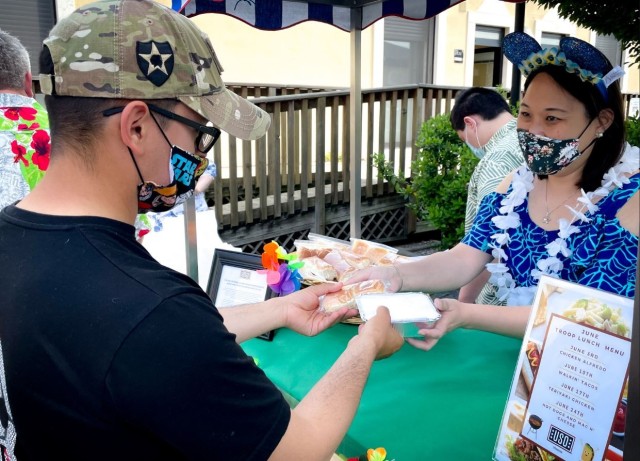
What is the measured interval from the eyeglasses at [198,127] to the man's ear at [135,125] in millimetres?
15

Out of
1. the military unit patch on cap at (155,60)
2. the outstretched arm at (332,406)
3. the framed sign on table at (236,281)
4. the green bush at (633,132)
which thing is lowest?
the framed sign on table at (236,281)

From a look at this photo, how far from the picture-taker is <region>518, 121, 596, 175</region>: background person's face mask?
175 cm

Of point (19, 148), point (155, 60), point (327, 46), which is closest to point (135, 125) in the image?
point (155, 60)

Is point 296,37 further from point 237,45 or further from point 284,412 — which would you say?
point 284,412

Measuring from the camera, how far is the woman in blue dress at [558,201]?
5.30 ft

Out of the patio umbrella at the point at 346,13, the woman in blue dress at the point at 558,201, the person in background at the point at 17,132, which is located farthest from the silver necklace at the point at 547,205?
the person in background at the point at 17,132

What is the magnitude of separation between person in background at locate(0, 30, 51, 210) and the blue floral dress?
1888 millimetres

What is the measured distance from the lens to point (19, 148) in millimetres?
2359

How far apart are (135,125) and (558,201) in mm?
1396

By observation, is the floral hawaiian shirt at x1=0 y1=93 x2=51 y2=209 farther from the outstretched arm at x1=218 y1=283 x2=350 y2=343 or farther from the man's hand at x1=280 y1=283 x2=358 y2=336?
the man's hand at x1=280 y1=283 x2=358 y2=336

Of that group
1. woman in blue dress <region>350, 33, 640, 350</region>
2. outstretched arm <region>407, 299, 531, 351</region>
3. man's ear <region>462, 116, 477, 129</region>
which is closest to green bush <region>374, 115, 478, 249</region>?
man's ear <region>462, 116, 477, 129</region>

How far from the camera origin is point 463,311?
5.32 feet

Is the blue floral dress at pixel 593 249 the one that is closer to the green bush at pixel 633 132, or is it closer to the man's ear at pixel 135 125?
the man's ear at pixel 135 125

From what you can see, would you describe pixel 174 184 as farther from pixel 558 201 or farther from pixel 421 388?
pixel 558 201
